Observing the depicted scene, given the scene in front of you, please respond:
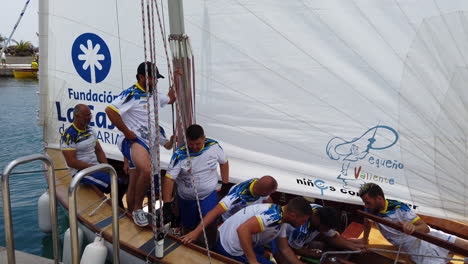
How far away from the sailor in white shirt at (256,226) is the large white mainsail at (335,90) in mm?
642

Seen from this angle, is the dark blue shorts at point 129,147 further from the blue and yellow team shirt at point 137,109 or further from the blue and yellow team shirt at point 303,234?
the blue and yellow team shirt at point 303,234

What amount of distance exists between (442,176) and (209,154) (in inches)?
61.5

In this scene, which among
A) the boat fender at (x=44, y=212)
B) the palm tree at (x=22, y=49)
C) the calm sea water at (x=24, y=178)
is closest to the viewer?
the boat fender at (x=44, y=212)

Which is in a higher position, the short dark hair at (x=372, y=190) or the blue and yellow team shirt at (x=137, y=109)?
the blue and yellow team shirt at (x=137, y=109)

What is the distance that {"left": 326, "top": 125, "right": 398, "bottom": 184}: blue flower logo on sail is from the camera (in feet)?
8.65

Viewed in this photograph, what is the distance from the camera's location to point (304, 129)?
291 cm

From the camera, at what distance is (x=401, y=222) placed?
253 centimetres

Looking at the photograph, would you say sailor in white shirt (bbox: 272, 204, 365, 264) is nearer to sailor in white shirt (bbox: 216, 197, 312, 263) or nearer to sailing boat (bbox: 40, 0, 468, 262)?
sailor in white shirt (bbox: 216, 197, 312, 263)

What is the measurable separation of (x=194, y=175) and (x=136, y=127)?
0.59 m

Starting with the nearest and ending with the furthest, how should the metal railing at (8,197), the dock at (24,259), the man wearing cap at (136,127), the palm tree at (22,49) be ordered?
the metal railing at (8,197) → the dock at (24,259) → the man wearing cap at (136,127) → the palm tree at (22,49)

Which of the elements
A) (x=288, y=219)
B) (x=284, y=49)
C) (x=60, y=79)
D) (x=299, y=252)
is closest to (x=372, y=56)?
(x=284, y=49)

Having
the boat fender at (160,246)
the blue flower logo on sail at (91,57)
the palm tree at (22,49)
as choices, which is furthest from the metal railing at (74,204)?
the palm tree at (22,49)

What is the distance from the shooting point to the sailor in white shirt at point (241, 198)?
2.53m

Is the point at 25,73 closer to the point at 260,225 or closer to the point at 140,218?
the point at 140,218
